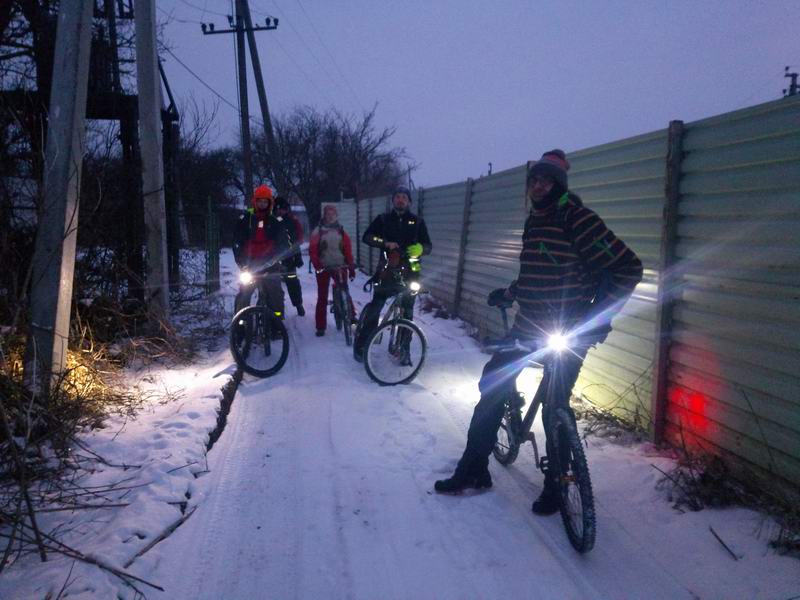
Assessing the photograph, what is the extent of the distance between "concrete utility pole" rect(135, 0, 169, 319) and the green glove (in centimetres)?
301

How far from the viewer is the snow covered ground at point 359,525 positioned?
2637 millimetres

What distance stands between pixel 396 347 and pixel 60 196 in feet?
11.0

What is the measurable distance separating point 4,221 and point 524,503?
4579 millimetres

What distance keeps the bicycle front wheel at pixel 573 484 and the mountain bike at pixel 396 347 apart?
2702 millimetres

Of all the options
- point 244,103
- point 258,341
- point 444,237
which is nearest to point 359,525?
point 258,341

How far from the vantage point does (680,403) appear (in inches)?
153

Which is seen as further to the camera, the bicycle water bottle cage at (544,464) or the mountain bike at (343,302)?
the mountain bike at (343,302)

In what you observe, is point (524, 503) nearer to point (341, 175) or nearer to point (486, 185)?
point (486, 185)

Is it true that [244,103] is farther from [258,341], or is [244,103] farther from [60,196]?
[60,196]

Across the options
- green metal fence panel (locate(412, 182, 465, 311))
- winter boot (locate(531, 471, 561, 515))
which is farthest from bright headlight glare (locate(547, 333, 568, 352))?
green metal fence panel (locate(412, 182, 465, 311))

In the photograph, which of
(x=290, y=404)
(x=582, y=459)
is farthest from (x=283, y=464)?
(x=582, y=459)

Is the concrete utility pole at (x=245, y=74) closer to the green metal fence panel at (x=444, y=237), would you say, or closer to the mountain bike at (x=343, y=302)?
the green metal fence panel at (x=444, y=237)

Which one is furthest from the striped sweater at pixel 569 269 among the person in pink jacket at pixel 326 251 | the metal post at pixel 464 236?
the metal post at pixel 464 236

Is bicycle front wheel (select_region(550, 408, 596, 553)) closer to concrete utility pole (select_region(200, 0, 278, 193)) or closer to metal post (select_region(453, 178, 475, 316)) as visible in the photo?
metal post (select_region(453, 178, 475, 316))
